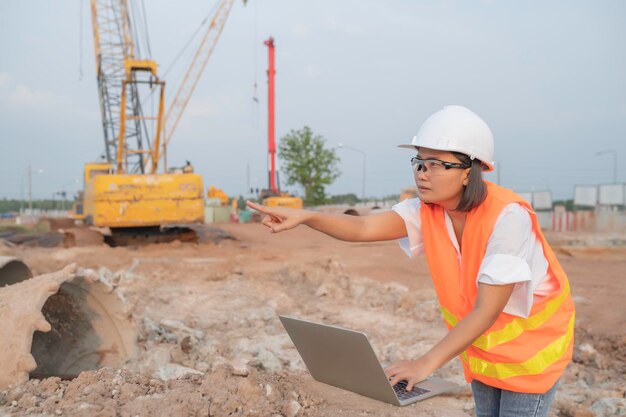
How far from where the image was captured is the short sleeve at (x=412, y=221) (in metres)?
2.52

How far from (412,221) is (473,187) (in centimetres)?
43

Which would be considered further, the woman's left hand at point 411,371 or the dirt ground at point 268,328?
the dirt ground at point 268,328

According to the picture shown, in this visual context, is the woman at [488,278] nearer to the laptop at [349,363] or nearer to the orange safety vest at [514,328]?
the orange safety vest at [514,328]

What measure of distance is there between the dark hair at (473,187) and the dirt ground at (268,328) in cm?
103

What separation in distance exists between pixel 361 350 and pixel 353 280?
7.60 m

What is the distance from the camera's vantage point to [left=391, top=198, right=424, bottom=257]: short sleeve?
99.3 inches

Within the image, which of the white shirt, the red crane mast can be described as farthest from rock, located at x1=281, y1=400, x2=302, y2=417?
the red crane mast

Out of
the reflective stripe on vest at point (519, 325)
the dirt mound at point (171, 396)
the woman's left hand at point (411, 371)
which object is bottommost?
the dirt mound at point (171, 396)

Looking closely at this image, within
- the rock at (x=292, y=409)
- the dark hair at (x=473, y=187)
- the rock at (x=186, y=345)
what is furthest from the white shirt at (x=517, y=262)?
the rock at (x=186, y=345)

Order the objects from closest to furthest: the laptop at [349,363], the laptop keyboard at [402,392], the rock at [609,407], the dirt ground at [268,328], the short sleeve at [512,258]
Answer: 1. the short sleeve at [512,258]
2. the laptop at [349,363]
3. the laptop keyboard at [402,392]
4. the dirt ground at [268,328]
5. the rock at [609,407]

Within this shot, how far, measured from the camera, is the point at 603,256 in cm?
1409

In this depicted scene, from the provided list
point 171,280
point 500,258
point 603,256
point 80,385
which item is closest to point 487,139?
point 500,258

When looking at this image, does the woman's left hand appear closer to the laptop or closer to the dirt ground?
the laptop

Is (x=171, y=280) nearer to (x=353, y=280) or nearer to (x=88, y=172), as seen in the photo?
(x=353, y=280)
